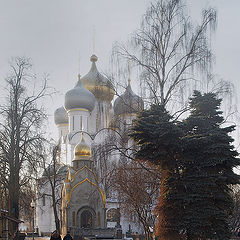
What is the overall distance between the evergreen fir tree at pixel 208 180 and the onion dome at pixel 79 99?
3568cm

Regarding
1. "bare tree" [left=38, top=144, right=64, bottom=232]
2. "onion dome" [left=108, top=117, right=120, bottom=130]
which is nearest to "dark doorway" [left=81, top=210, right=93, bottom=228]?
"bare tree" [left=38, top=144, right=64, bottom=232]

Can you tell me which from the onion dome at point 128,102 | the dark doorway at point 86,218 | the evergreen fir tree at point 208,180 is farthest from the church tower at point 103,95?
the dark doorway at point 86,218

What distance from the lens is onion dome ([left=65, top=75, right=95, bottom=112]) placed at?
47.7 metres

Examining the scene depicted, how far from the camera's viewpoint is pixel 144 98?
46.8 ft

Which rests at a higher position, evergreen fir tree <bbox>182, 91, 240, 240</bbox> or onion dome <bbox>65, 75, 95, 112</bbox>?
onion dome <bbox>65, 75, 95, 112</bbox>

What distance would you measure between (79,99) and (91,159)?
28976mm

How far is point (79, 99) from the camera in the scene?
4762 centimetres

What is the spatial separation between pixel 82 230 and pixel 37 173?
32.6 feet

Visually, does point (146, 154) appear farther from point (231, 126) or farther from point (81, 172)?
point (81, 172)

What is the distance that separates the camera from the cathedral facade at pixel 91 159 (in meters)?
15.3

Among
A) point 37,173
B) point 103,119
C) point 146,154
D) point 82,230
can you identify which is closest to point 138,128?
point 146,154

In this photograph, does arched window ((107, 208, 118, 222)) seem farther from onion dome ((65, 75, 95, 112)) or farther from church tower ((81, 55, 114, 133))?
church tower ((81, 55, 114, 133))

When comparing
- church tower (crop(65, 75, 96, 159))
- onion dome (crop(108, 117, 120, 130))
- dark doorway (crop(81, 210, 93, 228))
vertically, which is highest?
church tower (crop(65, 75, 96, 159))

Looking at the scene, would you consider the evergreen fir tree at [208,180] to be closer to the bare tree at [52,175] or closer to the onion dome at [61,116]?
the bare tree at [52,175]
